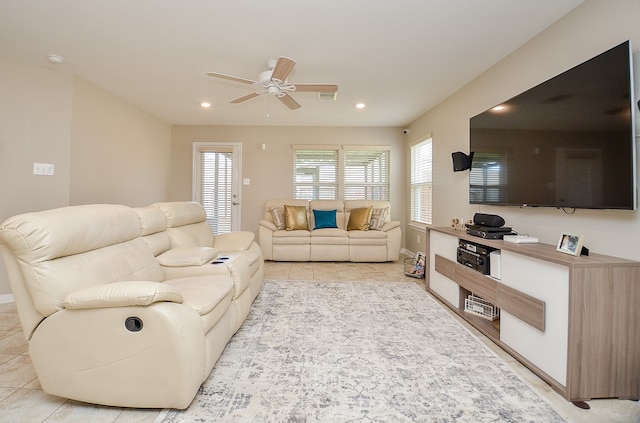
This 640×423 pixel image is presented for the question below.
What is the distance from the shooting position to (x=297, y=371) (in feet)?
5.50

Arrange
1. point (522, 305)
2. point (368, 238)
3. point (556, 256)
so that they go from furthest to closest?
point (368, 238) < point (522, 305) < point (556, 256)

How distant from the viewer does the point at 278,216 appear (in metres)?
4.96

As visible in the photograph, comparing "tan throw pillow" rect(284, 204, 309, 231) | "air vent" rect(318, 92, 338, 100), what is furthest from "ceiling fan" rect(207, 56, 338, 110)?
"tan throw pillow" rect(284, 204, 309, 231)

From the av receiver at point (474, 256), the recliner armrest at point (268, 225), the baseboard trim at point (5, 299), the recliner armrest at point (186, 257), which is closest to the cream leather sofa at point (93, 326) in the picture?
the recliner armrest at point (186, 257)

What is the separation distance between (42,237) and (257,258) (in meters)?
1.72

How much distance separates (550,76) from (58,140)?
4742 millimetres

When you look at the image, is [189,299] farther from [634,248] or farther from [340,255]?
[340,255]

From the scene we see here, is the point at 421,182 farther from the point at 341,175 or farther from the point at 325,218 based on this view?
the point at 325,218

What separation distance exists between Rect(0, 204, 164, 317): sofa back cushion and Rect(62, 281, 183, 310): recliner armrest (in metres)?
0.14

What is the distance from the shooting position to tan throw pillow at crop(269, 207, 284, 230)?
4.93 m

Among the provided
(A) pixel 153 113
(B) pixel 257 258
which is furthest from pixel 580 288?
(A) pixel 153 113

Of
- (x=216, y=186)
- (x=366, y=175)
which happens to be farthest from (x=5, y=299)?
(x=366, y=175)

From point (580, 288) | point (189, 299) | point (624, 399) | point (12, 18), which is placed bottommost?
point (624, 399)

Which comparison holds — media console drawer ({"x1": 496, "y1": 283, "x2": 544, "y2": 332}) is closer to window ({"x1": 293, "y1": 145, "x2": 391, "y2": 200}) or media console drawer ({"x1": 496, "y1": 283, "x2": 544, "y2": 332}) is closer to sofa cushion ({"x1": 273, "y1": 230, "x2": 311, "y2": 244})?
sofa cushion ({"x1": 273, "y1": 230, "x2": 311, "y2": 244})
